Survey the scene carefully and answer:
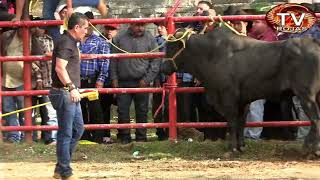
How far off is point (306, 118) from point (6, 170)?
13.9ft

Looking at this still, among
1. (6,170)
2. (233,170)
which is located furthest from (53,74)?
(233,170)

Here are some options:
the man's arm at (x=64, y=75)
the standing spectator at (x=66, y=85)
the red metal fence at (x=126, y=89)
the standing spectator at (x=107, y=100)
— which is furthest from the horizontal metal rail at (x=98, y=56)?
the man's arm at (x=64, y=75)

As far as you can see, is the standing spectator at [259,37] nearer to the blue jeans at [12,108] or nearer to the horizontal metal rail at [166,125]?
the horizontal metal rail at [166,125]

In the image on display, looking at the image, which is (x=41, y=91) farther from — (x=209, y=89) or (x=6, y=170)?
(x=209, y=89)

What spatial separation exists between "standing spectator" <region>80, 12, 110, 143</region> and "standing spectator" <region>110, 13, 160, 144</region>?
184 millimetres

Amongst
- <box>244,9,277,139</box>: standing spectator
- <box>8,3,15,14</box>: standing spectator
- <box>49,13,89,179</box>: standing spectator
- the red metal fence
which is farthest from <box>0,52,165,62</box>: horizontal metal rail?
<box>49,13,89,179</box>: standing spectator

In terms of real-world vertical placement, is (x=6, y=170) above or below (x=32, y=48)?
below

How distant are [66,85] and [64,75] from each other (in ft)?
0.37

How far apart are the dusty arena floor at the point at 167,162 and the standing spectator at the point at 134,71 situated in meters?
0.72

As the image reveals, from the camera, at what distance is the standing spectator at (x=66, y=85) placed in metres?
8.64

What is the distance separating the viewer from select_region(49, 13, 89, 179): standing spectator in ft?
28.4

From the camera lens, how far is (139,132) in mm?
11719

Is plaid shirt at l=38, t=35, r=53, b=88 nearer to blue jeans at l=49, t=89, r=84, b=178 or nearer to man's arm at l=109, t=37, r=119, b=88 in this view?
man's arm at l=109, t=37, r=119, b=88

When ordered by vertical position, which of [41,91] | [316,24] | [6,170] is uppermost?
[316,24]
